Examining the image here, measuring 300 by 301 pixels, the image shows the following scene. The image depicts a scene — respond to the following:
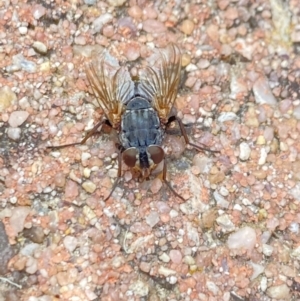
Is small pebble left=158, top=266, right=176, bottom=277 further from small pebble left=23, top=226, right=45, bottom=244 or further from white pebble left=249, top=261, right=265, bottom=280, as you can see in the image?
small pebble left=23, top=226, right=45, bottom=244

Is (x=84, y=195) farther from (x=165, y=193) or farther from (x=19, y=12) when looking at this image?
(x=19, y=12)

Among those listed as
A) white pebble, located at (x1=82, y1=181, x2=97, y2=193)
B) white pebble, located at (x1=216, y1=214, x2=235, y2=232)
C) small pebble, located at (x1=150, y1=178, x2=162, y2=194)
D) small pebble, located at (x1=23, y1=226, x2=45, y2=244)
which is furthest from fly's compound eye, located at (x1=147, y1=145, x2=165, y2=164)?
small pebble, located at (x1=23, y1=226, x2=45, y2=244)

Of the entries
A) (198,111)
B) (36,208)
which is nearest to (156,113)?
(198,111)

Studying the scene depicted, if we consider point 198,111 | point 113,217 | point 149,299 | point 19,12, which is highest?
point 19,12

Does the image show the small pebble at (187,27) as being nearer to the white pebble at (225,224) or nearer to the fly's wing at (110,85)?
the fly's wing at (110,85)

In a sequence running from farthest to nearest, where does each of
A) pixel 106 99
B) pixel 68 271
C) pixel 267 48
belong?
1. pixel 267 48
2. pixel 106 99
3. pixel 68 271

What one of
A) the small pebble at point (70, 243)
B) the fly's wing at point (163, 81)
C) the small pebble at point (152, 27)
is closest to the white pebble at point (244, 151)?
the fly's wing at point (163, 81)
